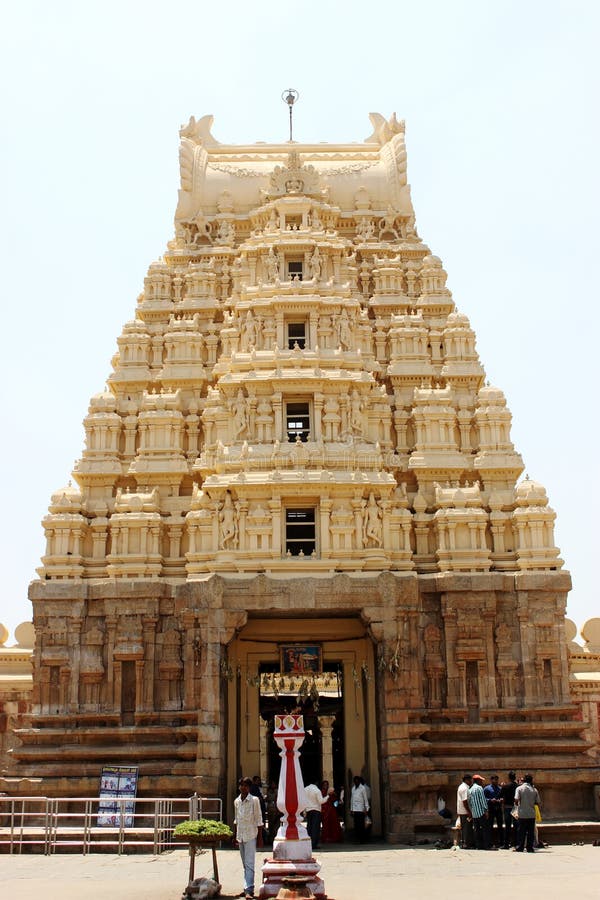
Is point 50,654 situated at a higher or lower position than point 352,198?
lower

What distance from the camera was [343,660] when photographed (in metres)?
30.3

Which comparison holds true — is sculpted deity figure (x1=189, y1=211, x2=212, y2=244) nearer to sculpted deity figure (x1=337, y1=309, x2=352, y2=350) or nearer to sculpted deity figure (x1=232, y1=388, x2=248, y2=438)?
sculpted deity figure (x1=337, y1=309, x2=352, y2=350)

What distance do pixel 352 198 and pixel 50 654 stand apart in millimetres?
20247

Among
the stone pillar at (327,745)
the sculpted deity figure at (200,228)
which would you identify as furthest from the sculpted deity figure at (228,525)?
the stone pillar at (327,745)

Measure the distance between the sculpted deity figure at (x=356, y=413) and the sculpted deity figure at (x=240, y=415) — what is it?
132 inches

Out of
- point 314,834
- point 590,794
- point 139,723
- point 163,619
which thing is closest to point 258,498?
point 163,619

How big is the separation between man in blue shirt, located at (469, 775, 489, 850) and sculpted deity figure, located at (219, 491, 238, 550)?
400 inches

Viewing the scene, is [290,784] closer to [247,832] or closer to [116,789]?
[247,832]

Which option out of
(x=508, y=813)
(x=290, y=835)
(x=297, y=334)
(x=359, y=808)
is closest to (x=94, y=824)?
(x=359, y=808)

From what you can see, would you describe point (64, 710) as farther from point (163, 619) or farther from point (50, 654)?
point (163, 619)

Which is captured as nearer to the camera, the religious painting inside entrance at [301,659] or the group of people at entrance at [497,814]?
the group of people at entrance at [497,814]

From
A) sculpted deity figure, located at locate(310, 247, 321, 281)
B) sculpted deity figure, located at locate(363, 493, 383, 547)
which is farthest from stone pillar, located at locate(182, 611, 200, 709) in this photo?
sculpted deity figure, located at locate(310, 247, 321, 281)

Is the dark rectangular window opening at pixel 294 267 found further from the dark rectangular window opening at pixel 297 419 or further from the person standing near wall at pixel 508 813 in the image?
the person standing near wall at pixel 508 813

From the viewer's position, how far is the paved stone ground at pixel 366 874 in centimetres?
1605
